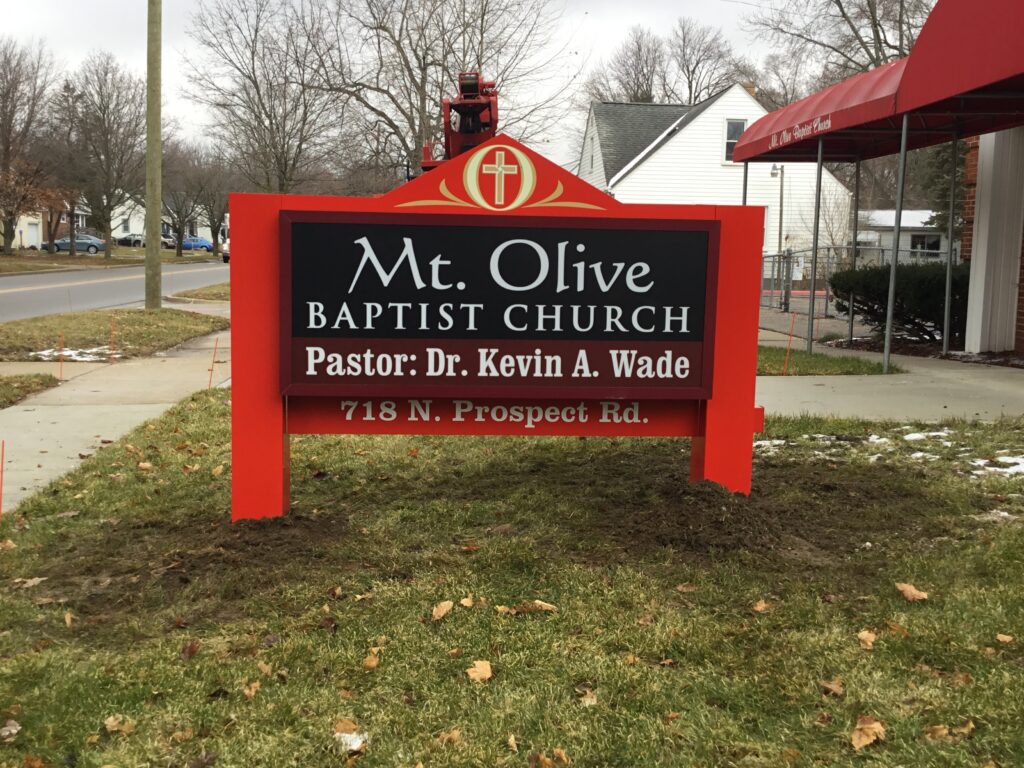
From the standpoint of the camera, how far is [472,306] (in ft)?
15.0

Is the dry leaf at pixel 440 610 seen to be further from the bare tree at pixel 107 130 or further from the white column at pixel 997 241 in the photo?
the bare tree at pixel 107 130

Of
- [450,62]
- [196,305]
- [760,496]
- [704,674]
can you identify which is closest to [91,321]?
[196,305]

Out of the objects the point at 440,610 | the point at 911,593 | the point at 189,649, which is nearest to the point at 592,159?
the point at 911,593

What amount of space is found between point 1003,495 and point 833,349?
8863 mm

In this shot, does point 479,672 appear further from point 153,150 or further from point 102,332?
point 153,150

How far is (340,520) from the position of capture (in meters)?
4.84

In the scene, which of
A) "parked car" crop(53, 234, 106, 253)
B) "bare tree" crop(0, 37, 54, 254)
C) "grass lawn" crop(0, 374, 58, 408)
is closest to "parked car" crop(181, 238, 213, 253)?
"parked car" crop(53, 234, 106, 253)

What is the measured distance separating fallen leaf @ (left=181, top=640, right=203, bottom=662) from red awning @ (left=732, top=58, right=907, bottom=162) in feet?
29.8

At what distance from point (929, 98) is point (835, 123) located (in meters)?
1.83

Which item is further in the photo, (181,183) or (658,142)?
(181,183)

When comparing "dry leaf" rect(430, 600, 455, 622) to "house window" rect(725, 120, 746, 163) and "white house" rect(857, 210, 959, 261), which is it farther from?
"white house" rect(857, 210, 959, 261)

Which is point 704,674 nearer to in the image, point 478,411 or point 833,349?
point 478,411

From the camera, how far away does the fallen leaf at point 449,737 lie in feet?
9.20

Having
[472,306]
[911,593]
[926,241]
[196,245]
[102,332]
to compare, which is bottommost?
[911,593]
